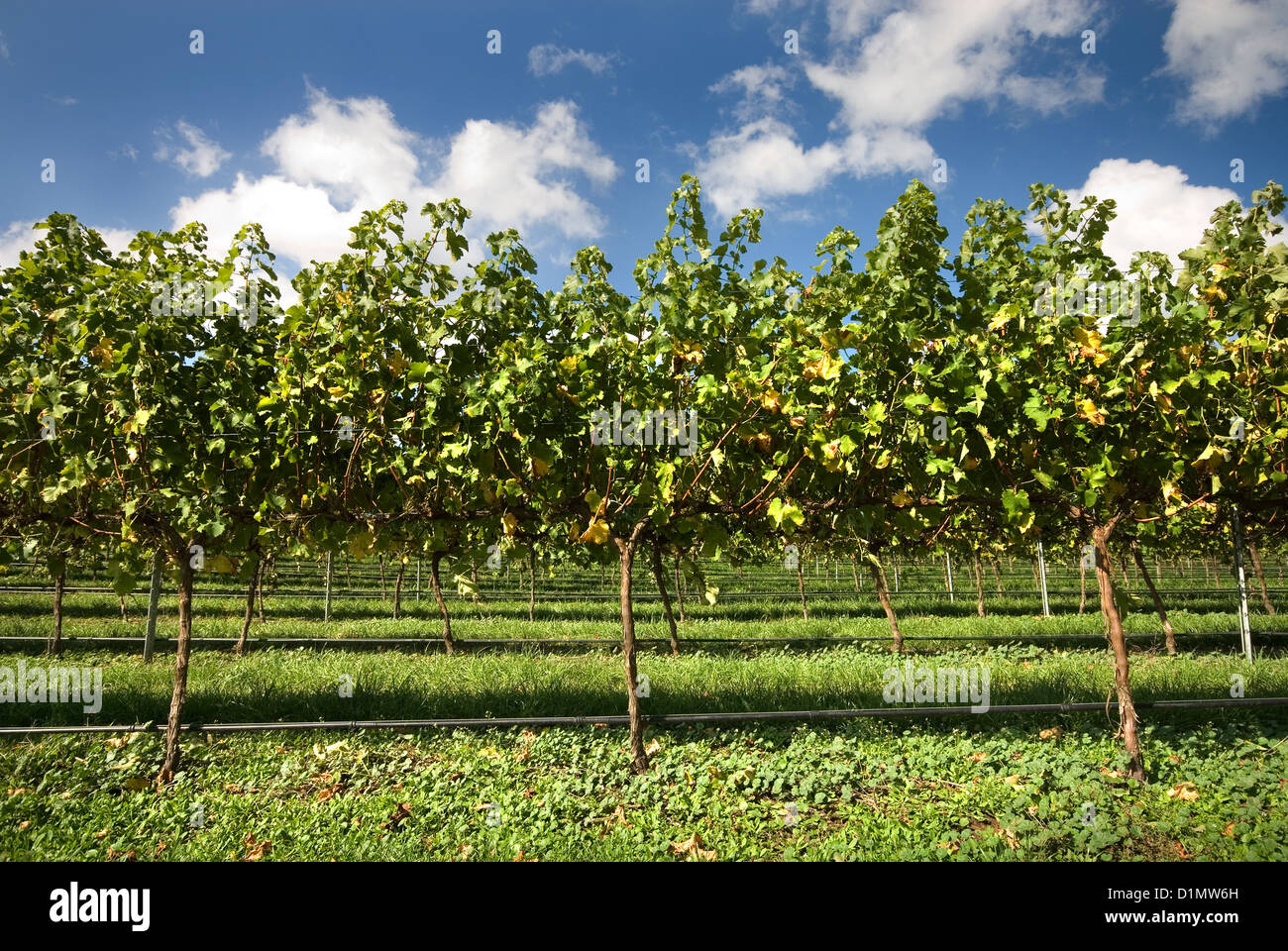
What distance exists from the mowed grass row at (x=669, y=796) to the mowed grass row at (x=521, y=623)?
7410 mm

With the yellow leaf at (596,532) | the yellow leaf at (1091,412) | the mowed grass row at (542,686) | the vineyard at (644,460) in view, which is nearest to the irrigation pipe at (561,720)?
the vineyard at (644,460)

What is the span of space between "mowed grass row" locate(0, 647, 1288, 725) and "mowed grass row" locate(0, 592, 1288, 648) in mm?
3382

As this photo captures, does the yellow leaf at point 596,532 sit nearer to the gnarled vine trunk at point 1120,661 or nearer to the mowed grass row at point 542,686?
the mowed grass row at point 542,686

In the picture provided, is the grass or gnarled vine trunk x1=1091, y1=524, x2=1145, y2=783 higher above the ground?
gnarled vine trunk x1=1091, y1=524, x2=1145, y2=783

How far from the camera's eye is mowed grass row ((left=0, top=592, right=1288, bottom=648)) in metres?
13.8

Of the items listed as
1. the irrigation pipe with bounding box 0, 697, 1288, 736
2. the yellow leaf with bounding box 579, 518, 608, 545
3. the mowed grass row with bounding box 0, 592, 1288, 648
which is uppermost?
the yellow leaf with bounding box 579, 518, 608, 545

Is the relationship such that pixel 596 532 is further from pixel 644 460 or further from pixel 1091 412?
Result: pixel 1091 412

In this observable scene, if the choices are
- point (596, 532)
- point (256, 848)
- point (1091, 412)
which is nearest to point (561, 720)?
point (596, 532)

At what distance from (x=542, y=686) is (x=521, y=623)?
766 cm

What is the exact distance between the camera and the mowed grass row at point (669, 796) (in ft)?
14.2

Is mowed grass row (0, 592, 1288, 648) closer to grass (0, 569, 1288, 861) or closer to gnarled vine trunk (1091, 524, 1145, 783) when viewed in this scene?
grass (0, 569, 1288, 861)

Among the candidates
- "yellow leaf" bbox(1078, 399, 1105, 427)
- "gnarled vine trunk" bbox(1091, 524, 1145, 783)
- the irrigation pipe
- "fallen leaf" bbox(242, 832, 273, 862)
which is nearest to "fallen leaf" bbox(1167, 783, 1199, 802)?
"gnarled vine trunk" bbox(1091, 524, 1145, 783)

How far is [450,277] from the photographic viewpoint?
17.1 ft

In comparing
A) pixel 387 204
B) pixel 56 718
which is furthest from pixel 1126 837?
pixel 56 718
